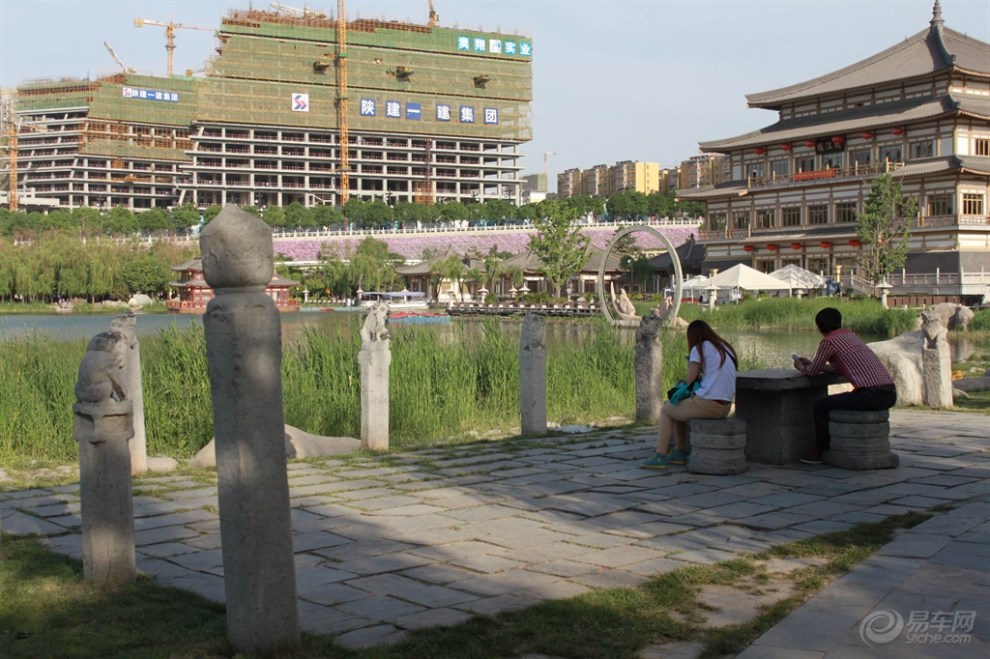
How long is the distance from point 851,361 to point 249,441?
515 cm

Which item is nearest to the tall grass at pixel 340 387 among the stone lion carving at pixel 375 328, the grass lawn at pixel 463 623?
the stone lion carving at pixel 375 328

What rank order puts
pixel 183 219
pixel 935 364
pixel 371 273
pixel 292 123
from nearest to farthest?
pixel 935 364
pixel 371 273
pixel 183 219
pixel 292 123

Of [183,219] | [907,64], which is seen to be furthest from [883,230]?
[183,219]

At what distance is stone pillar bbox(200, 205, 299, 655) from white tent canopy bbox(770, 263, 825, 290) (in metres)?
40.0

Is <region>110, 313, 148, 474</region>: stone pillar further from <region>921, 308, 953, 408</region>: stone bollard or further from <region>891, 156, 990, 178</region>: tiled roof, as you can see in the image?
<region>891, 156, 990, 178</region>: tiled roof

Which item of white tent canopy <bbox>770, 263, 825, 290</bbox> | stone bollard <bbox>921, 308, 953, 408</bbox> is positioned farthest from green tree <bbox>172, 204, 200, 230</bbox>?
stone bollard <bbox>921, 308, 953, 408</bbox>

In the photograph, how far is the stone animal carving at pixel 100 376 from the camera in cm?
450

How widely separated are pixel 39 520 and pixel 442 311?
44.8 metres

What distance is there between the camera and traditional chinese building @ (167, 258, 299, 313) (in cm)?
5281

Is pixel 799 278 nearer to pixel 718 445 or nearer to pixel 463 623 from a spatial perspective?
pixel 718 445

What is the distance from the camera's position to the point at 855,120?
45.8 meters

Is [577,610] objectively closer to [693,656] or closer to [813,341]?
[693,656]

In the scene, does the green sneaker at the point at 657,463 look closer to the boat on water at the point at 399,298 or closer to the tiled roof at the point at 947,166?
the tiled roof at the point at 947,166

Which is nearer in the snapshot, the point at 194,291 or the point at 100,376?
the point at 100,376
